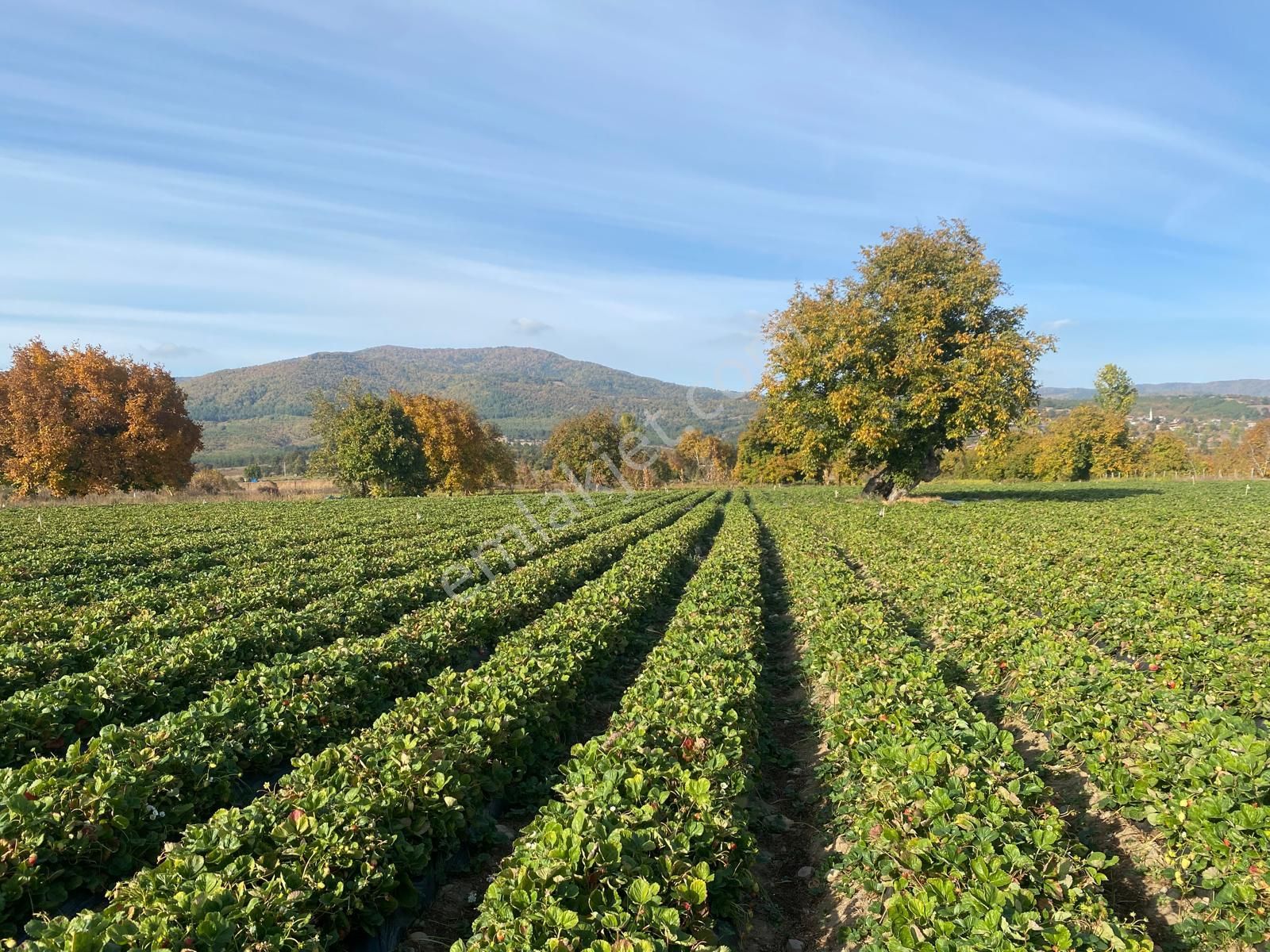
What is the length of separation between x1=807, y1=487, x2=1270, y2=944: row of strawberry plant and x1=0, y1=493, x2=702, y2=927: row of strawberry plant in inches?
278

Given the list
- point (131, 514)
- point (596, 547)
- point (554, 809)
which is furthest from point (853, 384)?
point (131, 514)

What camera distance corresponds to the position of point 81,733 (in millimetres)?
6316

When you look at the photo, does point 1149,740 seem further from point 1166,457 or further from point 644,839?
point 1166,457

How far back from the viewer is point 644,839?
3.89m

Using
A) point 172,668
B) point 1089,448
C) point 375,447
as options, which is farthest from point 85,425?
point 1089,448

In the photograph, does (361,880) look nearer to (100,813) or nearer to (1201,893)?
(100,813)

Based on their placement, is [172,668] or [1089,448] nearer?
[172,668]

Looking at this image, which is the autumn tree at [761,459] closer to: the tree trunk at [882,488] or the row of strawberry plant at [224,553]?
the tree trunk at [882,488]

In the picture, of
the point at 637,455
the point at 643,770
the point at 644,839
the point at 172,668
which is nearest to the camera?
the point at 644,839

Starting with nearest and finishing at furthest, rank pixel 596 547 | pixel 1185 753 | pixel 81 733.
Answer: pixel 1185 753 → pixel 81 733 → pixel 596 547

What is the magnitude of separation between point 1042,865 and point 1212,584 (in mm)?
10245

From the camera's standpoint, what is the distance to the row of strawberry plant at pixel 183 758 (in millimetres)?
4055

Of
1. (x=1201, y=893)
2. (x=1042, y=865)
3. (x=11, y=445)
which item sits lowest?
(x=1201, y=893)

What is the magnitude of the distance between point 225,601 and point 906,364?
26.4 m
